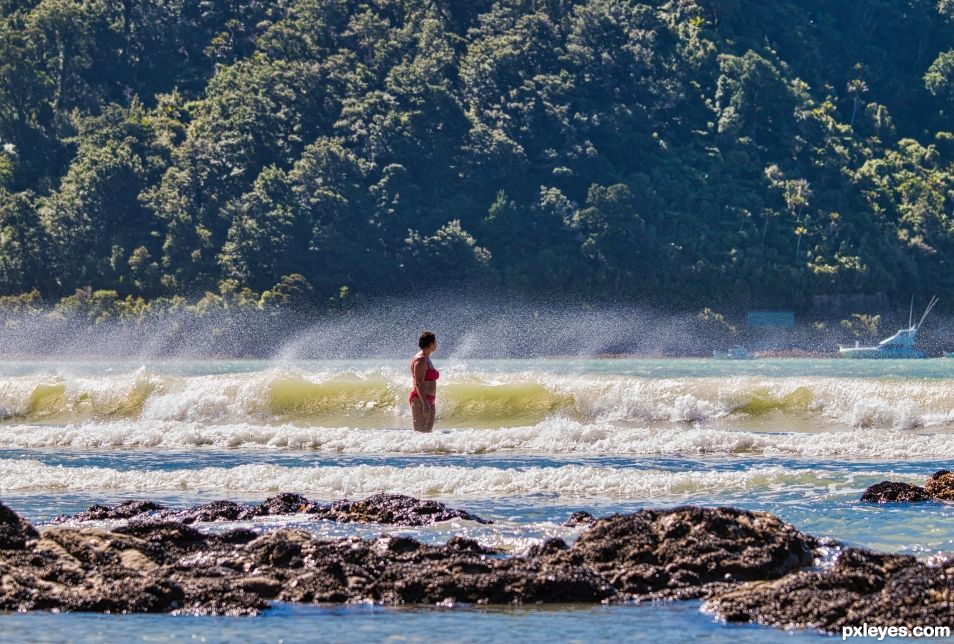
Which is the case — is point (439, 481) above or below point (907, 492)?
above

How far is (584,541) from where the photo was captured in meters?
12.2

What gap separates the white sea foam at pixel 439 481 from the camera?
653 inches

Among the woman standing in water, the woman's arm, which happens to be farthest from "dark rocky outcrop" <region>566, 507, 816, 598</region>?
Result: the woman's arm

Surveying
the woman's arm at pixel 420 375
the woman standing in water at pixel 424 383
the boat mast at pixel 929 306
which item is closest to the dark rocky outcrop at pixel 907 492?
the woman standing in water at pixel 424 383

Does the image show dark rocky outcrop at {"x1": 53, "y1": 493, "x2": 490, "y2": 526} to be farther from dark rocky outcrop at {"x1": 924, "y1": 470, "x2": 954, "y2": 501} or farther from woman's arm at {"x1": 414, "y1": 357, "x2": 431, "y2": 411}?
dark rocky outcrop at {"x1": 924, "y1": 470, "x2": 954, "y2": 501}

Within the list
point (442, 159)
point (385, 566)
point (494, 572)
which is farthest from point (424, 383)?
point (442, 159)

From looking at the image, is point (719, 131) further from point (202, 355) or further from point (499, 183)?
point (202, 355)

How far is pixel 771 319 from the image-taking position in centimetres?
10944

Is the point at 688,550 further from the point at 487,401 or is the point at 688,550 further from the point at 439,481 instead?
the point at 487,401

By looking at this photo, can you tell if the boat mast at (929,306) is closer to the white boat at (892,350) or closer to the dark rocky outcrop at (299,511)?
the white boat at (892,350)

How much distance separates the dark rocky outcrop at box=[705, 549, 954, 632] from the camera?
10258 millimetres

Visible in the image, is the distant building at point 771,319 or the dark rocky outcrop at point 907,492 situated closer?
the dark rocky outcrop at point 907,492

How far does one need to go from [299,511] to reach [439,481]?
2502 mm

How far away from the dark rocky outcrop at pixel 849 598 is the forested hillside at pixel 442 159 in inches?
3523
